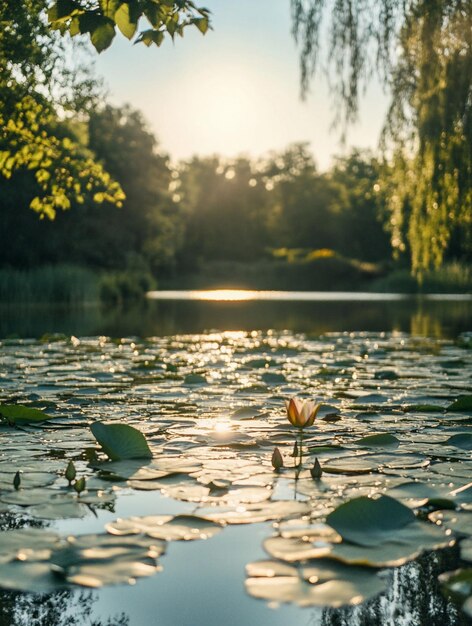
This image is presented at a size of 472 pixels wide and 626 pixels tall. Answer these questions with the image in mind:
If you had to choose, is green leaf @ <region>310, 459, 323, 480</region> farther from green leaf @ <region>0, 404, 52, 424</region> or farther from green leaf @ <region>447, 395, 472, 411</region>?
green leaf @ <region>447, 395, 472, 411</region>

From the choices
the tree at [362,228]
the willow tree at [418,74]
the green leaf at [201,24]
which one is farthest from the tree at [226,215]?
the green leaf at [201,24]

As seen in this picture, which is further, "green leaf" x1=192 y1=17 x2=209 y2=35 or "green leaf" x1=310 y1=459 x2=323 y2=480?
"green leaf" x1=192 y1=17 x2=209 y2=35

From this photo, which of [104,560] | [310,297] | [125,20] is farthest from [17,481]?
[310,297]

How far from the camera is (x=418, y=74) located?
834cm

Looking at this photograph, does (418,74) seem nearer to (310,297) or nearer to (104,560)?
(104,560)

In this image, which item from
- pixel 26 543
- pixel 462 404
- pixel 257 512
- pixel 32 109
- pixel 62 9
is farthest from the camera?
pixel 32 109

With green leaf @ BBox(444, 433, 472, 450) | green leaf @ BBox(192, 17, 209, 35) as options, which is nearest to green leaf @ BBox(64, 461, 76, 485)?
green leaf @ BBox(444, 433, 472, 450)

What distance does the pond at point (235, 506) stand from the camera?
1.93 meters

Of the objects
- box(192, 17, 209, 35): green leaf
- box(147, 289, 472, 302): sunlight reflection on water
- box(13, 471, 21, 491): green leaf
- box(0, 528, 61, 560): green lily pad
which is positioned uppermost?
box(192, 17, 209, 35): green leaf

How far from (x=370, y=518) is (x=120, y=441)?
1.33 m

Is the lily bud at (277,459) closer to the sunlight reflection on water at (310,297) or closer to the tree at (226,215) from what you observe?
the sunlight reflection on water at (310,297)

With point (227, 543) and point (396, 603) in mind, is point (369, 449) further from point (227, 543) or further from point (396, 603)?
point (396, 603)

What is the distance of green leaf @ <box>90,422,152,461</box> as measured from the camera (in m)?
3.31

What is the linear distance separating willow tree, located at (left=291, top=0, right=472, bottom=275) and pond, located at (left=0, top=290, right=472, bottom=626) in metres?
3.52
